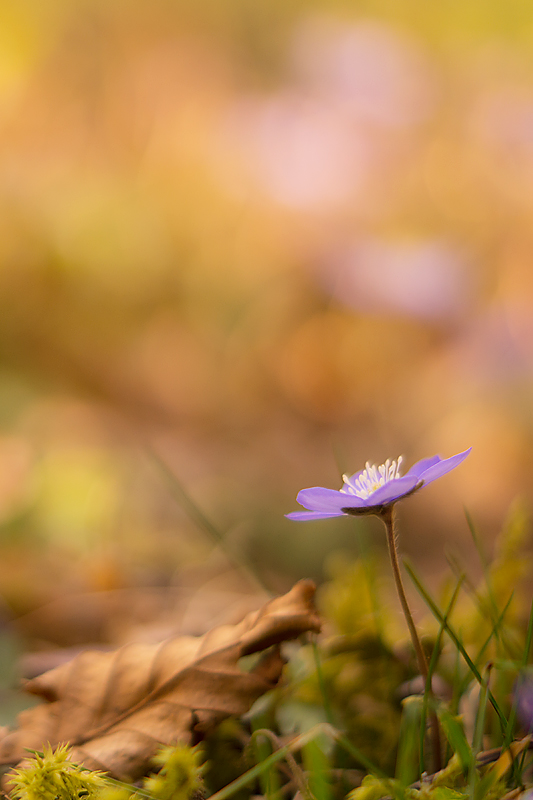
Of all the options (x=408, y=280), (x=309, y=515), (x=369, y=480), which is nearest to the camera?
(x=309, y=515)

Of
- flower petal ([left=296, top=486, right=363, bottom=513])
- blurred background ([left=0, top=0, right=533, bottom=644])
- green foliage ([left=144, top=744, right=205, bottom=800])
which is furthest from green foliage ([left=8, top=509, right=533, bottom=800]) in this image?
blurred background ([left=0, top=0, right=533, bottom=644])

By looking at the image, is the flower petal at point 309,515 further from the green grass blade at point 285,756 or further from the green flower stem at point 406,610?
the green grass blade at point 285,756

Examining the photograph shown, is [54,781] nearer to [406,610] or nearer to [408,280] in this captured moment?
[406,610]

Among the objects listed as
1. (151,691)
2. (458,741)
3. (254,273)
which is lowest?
(458,741)

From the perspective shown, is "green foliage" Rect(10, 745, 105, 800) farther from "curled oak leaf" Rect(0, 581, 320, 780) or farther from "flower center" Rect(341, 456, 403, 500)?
"flower center" Rect(341, 456, 403, 500)

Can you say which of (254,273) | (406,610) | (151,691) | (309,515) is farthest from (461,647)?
(254,273)

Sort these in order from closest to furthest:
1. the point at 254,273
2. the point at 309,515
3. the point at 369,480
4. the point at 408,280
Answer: the point at 309,515, the point at 369,480, the point at 408,280, the point at 254,273

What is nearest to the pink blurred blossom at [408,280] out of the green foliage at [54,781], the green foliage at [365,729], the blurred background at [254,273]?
the blurred background at [254,273]
